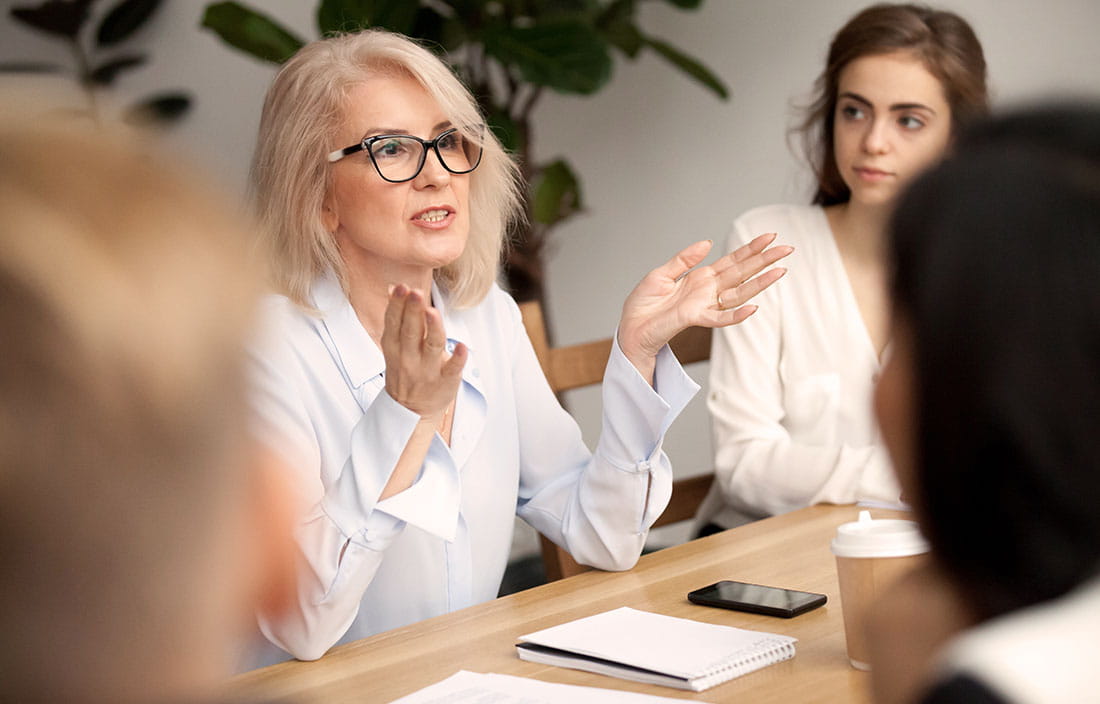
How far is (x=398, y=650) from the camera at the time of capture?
131cm

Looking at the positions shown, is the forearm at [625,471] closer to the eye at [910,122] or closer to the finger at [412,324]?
the finger at [412,324]

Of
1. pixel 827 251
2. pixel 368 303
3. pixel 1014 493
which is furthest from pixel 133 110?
pixel 827 251

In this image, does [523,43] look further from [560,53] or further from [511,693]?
[511,693]

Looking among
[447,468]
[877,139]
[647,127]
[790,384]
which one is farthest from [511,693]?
[647,127]

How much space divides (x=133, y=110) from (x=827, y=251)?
6.35ft

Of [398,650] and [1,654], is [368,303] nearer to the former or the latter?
[398,650]

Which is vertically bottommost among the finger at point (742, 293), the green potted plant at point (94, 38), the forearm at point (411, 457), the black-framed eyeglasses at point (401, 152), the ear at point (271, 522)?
the forearm at point (411, 457)

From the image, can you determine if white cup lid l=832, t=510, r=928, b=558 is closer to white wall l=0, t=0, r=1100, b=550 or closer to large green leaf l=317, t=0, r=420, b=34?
large green leaf l=317, t=0, r=420, b=34

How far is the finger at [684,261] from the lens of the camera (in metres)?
1.73

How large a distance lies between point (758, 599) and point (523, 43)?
2.23m

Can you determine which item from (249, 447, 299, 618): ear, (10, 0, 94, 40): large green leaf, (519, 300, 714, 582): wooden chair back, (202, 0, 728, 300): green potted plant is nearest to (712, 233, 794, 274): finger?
(519, 300, 714, 582): wooden chair back

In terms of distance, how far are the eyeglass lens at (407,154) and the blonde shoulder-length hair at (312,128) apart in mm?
35

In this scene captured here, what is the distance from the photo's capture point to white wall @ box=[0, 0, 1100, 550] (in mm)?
3943

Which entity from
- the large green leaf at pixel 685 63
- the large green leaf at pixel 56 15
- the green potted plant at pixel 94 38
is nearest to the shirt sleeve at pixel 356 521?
the large green leaf at pixel 685 63
